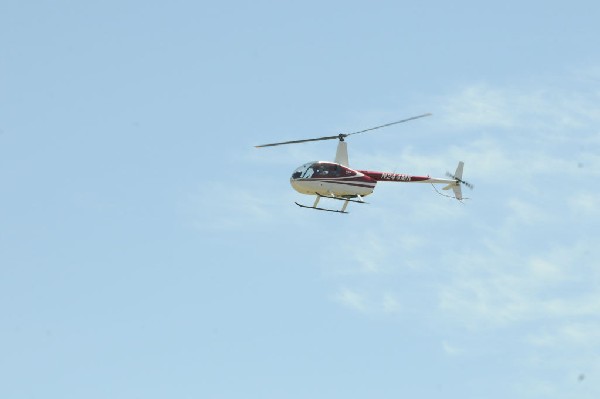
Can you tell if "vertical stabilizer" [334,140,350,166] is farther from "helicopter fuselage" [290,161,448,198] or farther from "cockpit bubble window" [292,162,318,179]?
"cockpit bubble window" [292,162,318,179]

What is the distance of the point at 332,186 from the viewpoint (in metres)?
111

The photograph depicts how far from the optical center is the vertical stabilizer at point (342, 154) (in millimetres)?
113500

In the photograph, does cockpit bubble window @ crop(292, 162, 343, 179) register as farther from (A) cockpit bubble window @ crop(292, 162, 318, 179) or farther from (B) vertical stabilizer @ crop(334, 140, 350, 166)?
(B) vertical stabilizer @ crop(334, 140, 350, 166)

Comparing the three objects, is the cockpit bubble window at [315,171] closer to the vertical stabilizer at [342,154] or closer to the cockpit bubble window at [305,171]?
the cockpit bubble window at [305,171]

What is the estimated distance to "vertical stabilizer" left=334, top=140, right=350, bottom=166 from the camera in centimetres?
11350

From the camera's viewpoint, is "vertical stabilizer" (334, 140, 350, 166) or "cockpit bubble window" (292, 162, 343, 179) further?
"vertical stabilizer" (334, 140, 350, 166)

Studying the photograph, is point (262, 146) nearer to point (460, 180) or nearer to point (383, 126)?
point (383, 126)

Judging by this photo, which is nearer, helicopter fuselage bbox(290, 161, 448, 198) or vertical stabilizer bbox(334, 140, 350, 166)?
helicopter fuselage bbox(290, 161, 448, 198)

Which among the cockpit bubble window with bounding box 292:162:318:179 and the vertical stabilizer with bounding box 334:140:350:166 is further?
the vertical stabilizer with bounding box 334:140:350:166

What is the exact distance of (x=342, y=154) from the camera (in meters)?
114

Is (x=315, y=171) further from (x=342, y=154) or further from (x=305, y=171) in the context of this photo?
(x=342, y=154)

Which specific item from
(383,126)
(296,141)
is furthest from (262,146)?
(383,126)

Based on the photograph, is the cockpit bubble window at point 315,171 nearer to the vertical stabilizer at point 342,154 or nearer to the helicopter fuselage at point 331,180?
the helicopter fuselage at point 331,180

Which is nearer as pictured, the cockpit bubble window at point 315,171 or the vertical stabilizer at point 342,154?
the cockpit bubble window at point 315,171
